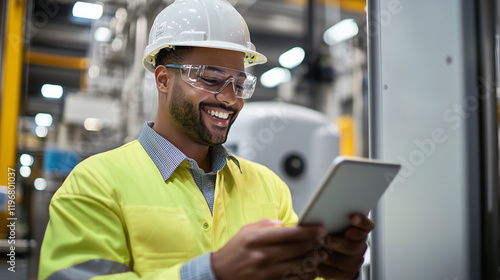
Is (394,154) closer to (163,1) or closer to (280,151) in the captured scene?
(280,151)

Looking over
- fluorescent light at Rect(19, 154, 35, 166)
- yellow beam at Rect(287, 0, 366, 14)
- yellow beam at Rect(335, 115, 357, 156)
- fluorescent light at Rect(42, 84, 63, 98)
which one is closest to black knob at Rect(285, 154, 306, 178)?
fluorescent light at Rect(19, 154, 35, 166)

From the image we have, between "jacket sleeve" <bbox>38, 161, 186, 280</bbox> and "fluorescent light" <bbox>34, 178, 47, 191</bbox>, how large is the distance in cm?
312

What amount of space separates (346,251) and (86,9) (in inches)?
85.4

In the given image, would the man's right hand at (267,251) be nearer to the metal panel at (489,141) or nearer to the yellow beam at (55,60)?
the metal panel at (489,141)

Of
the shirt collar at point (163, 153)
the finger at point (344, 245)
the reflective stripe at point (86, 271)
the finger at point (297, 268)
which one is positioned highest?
the shirt collar at point (163, 153)

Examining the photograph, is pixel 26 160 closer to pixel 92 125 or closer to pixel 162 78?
pixel 92 125

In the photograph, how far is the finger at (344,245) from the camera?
103cm

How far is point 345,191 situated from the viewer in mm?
949

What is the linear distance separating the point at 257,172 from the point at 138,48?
2.83 meters

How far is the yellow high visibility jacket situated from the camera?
108cm

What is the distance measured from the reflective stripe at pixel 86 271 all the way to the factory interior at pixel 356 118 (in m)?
0.78

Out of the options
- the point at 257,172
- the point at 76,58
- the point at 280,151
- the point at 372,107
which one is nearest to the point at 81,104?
the point at 280,151

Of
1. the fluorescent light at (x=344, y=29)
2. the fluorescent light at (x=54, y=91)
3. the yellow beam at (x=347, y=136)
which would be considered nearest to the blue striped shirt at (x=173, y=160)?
the fluorescent light at (x=54, y=91)

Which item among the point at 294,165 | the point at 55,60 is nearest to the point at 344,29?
the point at 294,165
